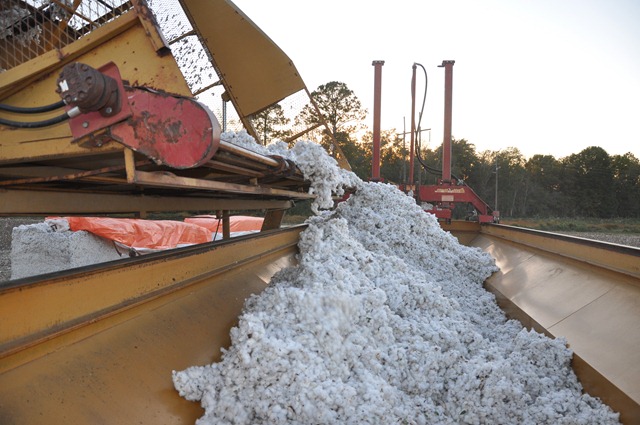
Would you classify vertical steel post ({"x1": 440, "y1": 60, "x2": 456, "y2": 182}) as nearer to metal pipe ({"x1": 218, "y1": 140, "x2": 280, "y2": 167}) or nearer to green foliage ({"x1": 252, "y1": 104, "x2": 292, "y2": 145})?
green foliage ({"x1": 252, "y1": 104, "x2": 292, "y2": 145})

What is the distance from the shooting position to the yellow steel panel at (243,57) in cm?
324

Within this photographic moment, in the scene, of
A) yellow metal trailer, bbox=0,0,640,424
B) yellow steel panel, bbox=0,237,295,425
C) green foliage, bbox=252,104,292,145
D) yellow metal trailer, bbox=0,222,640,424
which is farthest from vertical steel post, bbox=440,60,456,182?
yellow steel panel, bbox=0,237,295,425

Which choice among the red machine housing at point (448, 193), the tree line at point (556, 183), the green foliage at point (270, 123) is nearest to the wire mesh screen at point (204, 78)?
the green foliage at point (270, 123)

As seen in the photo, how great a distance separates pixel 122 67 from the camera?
1.59 meters

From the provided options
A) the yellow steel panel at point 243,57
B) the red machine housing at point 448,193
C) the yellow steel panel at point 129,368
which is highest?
the yellow steel panel at point 243,57

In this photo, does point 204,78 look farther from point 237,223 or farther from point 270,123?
point 237,223

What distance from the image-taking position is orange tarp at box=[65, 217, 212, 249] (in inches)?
203

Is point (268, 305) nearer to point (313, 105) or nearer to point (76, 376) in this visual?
point (76, 376)

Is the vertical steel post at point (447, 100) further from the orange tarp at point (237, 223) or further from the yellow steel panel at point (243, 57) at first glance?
the yellow steel panel at point (243, 57)

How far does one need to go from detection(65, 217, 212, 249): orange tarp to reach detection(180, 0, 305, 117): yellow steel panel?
2.29 m

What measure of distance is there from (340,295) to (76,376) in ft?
3.80

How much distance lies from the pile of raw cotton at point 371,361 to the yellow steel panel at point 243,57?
1.21m

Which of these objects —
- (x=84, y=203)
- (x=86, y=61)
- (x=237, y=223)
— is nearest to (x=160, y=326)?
(x=86, y=61)

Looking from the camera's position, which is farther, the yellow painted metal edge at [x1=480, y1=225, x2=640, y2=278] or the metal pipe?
the yellow painted metal edge at [x1=480, y1=225, x2=640, y2=278]
